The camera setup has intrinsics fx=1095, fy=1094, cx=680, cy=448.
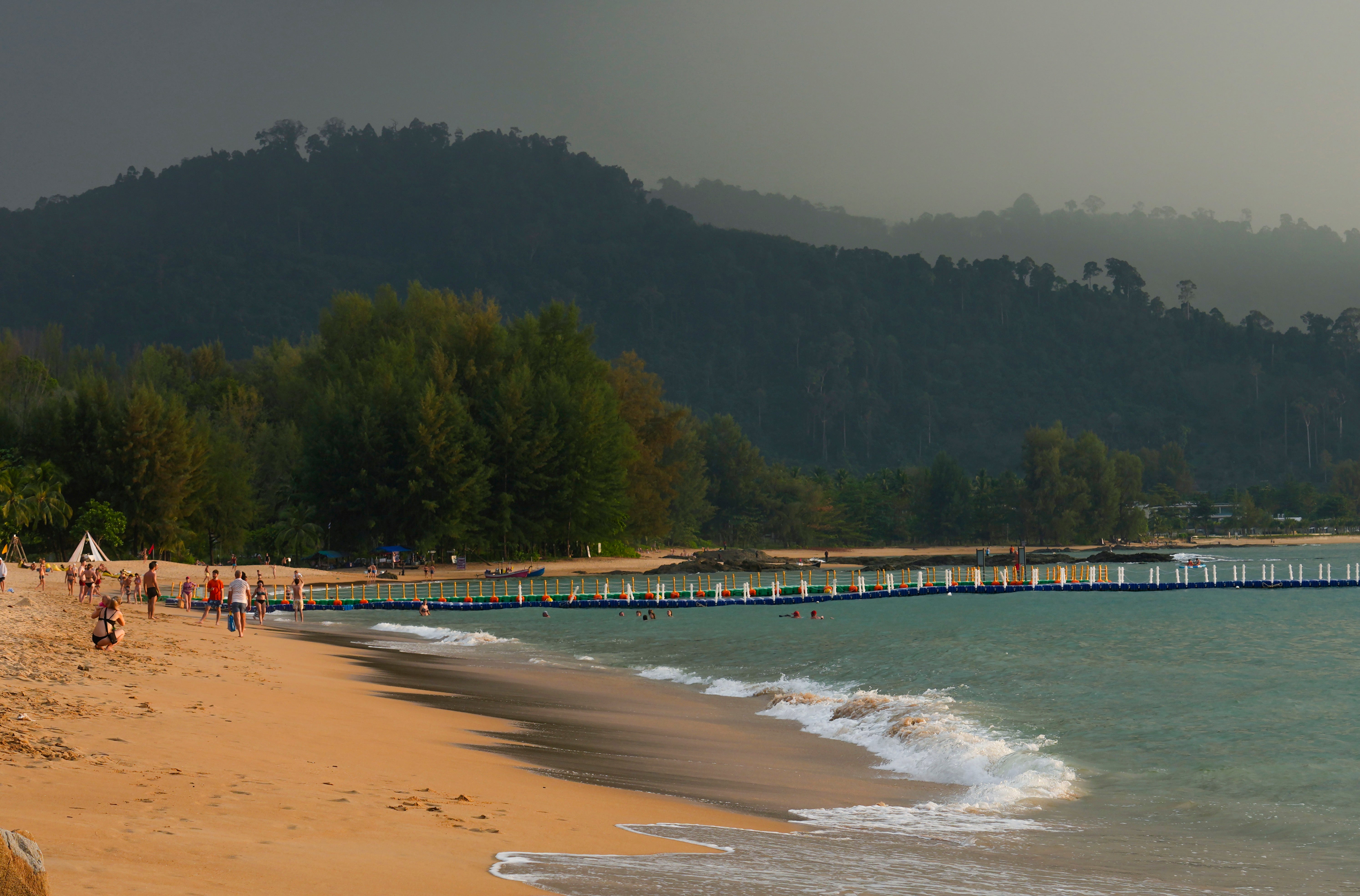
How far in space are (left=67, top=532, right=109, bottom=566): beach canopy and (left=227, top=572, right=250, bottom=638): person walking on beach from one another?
94.5 feet

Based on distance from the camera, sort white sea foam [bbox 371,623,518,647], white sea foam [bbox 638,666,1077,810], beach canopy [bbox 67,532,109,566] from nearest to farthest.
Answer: white sea foam [bbox 638,666,1077,810]
white sea foam [bbox 371,623,518,647]
beach canopy [bbox 67,532,109,566]

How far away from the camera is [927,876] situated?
8.18 m

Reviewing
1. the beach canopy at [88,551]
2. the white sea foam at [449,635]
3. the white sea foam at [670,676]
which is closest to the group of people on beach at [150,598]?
the white sea foam at [449,635]

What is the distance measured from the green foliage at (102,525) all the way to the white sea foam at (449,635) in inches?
1172

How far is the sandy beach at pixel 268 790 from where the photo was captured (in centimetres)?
655

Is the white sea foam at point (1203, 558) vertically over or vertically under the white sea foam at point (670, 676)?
under

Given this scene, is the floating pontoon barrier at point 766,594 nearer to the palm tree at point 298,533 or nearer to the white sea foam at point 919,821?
the palm tree at point 298,533

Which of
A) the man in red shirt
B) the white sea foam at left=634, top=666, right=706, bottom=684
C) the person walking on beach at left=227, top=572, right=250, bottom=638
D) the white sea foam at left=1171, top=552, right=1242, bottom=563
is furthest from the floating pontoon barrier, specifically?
the white sea foam at left=1171, top=552, right=1242, bottom=563

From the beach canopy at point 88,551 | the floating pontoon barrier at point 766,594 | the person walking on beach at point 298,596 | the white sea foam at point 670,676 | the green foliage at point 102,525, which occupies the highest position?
the green foliage at point 102,525

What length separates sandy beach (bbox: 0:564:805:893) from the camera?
6555 millimetres

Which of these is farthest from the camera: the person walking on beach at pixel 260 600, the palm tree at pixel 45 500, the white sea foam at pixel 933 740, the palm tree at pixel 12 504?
the palm tree at pixel 45 500

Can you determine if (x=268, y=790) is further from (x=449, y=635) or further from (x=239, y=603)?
(x=449, y=635)

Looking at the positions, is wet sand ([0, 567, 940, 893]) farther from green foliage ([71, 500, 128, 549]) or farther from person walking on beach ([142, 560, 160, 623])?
green foliage ([71, 500, 128, 549])

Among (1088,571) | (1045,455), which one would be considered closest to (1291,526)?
(1045,455)
